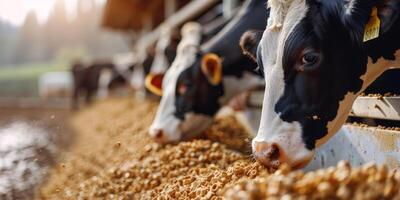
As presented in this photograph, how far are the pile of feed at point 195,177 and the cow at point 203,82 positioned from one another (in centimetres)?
25

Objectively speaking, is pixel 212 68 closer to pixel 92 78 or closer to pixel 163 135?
pixel 163 135

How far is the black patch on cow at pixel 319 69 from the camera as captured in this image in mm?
2150

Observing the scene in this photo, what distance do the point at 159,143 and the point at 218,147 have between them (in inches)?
27.3

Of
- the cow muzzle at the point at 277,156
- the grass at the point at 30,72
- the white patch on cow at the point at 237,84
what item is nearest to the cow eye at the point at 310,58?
the cow muzzle at the point at 277,156

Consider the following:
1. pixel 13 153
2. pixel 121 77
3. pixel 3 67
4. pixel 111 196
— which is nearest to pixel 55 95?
pixel 121 77

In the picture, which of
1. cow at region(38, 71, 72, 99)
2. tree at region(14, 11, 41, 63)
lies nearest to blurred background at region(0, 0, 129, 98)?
tree at region(14, 11, 41, 63)

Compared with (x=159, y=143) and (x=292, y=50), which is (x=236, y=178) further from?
(x=159, y=143)

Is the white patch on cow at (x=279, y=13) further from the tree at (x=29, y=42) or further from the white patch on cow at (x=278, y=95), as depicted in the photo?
the tree at (x=29, y=42)

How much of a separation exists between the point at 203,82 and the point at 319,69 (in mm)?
2225

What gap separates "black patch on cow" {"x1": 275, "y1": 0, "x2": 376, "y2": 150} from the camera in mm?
2150

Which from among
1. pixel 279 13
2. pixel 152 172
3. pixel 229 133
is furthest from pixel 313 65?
pixel 229 133

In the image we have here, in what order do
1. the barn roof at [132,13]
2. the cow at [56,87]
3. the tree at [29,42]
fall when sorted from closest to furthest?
the barn roof at [132,13] < the cow at [56,87] < the tree at [29,42]

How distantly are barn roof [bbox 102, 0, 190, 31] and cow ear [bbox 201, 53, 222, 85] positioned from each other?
28.6 feet

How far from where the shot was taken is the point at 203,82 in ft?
14.2
